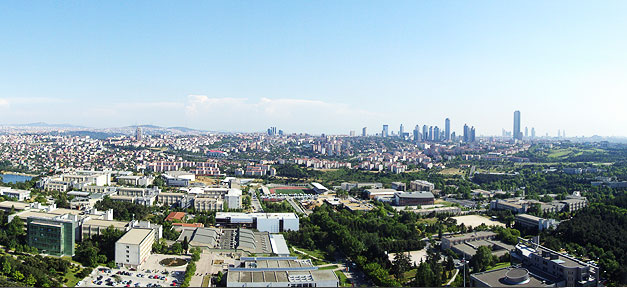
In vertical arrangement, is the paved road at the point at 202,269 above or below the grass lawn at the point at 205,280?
above

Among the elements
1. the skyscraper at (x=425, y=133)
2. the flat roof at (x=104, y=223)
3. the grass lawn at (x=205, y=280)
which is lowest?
the grass lawn at (x=205, y=280)

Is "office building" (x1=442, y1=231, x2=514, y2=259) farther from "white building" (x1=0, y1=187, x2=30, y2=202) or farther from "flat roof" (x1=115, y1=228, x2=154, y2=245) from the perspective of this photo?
"white building" (x1=0, y1=187, x2=30, y2=202)

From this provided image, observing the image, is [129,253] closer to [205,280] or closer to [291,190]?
[205,280]

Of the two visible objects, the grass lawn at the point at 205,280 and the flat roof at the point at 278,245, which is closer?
the grass lawn at the point at 205,280

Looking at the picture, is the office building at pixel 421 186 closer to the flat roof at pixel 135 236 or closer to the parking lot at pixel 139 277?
the flat roof at pixel 135 236

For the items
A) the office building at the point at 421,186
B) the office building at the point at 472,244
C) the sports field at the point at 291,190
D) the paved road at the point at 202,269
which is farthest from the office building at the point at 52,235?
the office building at the point at 421,186

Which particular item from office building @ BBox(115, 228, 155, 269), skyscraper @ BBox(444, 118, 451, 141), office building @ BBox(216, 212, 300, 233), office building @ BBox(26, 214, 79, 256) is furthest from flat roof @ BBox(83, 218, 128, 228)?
skyscraper @ BBox(444, 118, 451, 141)

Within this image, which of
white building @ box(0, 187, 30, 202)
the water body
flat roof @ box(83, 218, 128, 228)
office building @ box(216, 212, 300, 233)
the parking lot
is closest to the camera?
the parking lot

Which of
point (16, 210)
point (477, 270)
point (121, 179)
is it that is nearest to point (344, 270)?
point (477, 270)
